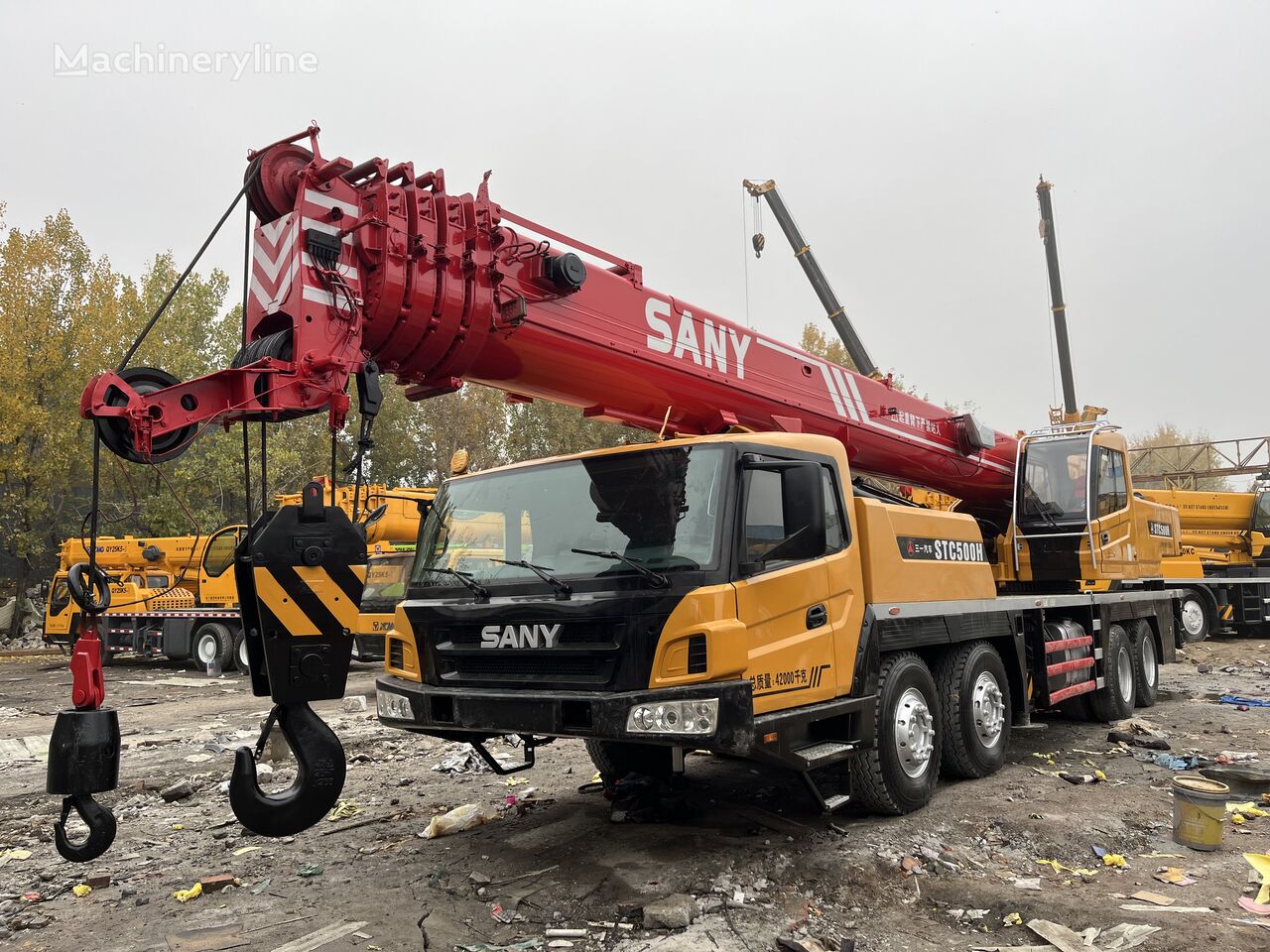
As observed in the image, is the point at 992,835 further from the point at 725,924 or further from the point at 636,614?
the point at 636,614

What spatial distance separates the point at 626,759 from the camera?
5828mm

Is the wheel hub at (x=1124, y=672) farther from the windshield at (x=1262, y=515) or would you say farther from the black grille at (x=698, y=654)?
the windshield at (x=1262, y=515)

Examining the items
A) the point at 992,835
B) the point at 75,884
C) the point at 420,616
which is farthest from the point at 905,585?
the point at 75,884

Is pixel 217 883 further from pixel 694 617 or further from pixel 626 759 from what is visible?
pixel 694 617

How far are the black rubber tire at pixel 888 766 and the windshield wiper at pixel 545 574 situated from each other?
73.6 inches

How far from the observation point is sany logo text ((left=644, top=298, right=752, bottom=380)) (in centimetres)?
567

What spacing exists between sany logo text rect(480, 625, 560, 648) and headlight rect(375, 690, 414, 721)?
554 mm

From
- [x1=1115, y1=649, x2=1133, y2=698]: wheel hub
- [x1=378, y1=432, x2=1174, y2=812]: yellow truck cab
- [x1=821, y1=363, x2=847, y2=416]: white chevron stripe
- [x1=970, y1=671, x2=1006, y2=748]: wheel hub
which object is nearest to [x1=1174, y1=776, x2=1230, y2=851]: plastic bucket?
[x1=378, y1=432, x2=1174, y2=812]: yellow truck cab

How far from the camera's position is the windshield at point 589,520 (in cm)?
442

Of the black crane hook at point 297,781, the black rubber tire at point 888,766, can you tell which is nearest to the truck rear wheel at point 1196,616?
the black rubber tire at point 888,766

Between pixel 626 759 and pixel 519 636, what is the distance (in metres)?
1.72

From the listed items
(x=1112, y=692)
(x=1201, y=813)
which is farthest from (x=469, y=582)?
(x=1112, y=692)

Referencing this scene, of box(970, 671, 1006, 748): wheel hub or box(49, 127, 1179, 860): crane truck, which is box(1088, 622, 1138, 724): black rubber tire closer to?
box(970, 671, 1006, 748): wheel hub

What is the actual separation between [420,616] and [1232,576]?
61.5ft
